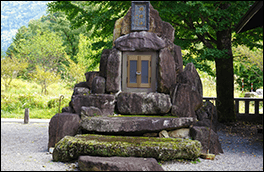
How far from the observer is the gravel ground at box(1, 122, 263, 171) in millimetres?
4660

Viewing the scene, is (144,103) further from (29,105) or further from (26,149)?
(29,105)

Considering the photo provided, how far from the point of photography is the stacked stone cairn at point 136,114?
4895 millimetres

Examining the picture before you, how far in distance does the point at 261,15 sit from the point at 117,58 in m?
3.92

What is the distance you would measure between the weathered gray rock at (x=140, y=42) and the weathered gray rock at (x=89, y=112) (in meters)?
1.84

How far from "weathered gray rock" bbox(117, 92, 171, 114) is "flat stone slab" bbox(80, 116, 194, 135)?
766 mm

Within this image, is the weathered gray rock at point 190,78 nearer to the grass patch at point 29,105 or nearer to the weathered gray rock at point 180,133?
the weathered gray rock at point 180,133

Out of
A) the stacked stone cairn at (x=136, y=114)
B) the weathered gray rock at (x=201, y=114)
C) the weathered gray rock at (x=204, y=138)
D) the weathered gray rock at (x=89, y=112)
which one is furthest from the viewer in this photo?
the weathered gray rock at (x=201, y=114)

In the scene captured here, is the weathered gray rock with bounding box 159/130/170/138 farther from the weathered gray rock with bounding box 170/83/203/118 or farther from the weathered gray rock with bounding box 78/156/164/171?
the weathered gray rock with bounding box 78/156/164/171

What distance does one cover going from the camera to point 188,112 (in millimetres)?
6449

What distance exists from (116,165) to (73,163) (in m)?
1.18

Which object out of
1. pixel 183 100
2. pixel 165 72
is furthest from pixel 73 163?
pixel 165 72

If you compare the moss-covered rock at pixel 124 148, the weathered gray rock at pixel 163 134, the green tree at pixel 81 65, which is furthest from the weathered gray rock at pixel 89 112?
the green tree at pixel 81 65

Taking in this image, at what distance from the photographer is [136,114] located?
6.60 m

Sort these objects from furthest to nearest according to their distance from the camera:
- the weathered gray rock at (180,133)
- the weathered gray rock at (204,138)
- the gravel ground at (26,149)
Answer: the weathered gray rock at (180,133) < the weathered gray rock at (204,138) < the gravel ground at (26,149)
